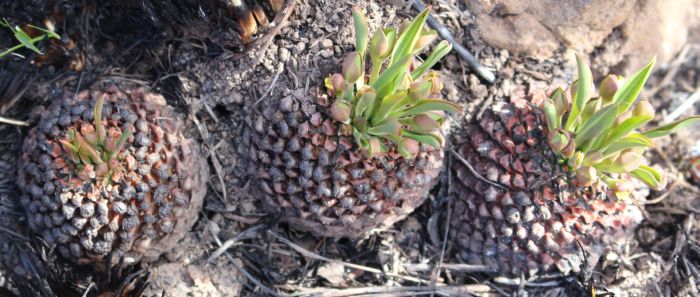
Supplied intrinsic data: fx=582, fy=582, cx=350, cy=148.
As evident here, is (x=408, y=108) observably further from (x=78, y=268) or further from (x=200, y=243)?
(x=78, y=268)

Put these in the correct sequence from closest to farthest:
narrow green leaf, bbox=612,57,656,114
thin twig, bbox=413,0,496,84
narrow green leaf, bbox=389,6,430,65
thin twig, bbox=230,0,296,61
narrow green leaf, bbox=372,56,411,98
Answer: narrow green leaf, bbox=372,56,411,98, narrow green leaf, bbox=389,6,430,65, narrow green leaf, bbox=612,57,656,114, thin twig, bbox=230,0,296,61, thin twig, bbox=413,0,496,84

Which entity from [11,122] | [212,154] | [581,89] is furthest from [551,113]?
[11,122]

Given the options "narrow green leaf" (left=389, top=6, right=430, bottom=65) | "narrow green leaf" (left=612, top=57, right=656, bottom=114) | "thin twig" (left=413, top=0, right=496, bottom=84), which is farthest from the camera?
"thin twig" (left=413, top=0, right=496, bottom=84)

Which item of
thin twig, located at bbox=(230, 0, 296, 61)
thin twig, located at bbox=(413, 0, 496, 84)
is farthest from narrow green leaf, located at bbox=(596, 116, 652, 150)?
thin twig, located at bbox=(230, 0, 296, 61)

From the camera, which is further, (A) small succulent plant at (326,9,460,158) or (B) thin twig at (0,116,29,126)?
(B) thin twig at (0,116,29,126)

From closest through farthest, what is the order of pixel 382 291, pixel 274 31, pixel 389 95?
pixel 389 95, pixel 274 31, pixel 382 291

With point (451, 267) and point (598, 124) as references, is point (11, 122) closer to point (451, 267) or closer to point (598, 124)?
point (451, 267)

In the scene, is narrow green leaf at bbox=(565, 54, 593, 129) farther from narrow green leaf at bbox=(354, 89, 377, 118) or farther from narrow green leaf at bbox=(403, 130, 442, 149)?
narrow green leaf at bbox=(354, 89, 377, 118)
